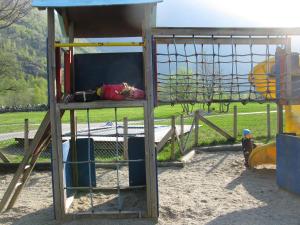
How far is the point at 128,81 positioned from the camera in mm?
6898

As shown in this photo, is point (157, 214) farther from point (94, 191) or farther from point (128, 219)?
point (94, 191)

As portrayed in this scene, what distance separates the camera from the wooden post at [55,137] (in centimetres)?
587

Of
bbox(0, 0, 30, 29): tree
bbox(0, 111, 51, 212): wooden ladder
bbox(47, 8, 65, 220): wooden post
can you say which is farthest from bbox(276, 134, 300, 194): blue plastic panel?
bbox(0, 0, 30, 29): tree

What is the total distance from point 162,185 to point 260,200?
195 cm

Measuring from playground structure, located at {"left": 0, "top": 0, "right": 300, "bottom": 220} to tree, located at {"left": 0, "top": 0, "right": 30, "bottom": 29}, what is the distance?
3.98 meters

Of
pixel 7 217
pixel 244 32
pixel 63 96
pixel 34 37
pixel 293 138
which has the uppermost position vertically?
pixel 34 37

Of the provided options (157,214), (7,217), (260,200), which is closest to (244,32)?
(260,200)

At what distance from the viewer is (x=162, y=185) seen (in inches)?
323

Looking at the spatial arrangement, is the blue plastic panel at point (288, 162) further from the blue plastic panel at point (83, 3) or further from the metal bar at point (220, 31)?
the blue plastic panel at point (83, 3)

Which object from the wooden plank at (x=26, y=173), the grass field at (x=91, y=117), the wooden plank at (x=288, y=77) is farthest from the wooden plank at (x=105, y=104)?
the grass field at (x=91, y=117)

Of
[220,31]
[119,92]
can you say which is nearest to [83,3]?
[119,92]

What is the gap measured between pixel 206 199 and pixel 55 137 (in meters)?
2.61

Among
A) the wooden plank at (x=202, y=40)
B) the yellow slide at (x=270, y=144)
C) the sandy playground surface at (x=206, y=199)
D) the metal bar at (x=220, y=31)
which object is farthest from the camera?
the yellow slide at (x=270, y=144)

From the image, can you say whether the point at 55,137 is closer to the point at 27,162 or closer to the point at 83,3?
the point at 27,162
